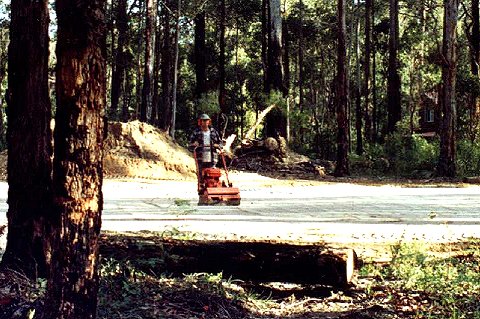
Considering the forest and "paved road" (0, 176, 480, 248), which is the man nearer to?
"paved road" (0, 176, 480, 248)

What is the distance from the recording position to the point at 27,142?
211 inches

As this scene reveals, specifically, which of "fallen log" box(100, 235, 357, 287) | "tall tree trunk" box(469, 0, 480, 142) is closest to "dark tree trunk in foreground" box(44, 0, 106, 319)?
"fallen log" box(100, 235, 357, 287)

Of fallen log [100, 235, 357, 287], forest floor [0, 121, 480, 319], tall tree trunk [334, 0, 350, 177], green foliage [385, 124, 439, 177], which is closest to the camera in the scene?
forest floor [0, 121, 480, 319]

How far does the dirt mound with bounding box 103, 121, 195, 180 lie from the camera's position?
71.5 feet

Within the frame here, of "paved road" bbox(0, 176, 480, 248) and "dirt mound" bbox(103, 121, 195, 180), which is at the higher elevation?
"dirt mound" bbox(103, 121, 195, 180)

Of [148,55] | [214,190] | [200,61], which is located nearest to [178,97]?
[200,61]

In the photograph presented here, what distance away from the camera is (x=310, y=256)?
18.4 ft

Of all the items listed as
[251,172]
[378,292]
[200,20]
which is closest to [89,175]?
[378,292]

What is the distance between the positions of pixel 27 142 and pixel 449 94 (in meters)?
20.0

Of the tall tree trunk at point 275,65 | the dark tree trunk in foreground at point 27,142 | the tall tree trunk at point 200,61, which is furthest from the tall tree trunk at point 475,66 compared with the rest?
the dark tree trunk in foreground at point 27,142

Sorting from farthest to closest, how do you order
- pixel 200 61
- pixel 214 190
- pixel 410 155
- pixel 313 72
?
pixel 313 72 < pixel 200 61 < pixel 410 155 < pixel 214 190

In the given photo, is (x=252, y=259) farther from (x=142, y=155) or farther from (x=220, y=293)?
(x=142, y=155)

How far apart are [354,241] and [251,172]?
55.7 feet

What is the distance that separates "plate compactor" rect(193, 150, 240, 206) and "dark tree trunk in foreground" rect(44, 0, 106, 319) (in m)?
7.35
